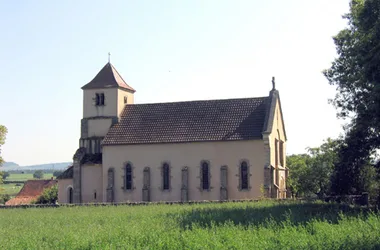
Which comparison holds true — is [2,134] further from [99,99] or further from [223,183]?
[223,183]

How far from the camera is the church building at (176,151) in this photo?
51656mm

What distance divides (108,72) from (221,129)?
14.2 m

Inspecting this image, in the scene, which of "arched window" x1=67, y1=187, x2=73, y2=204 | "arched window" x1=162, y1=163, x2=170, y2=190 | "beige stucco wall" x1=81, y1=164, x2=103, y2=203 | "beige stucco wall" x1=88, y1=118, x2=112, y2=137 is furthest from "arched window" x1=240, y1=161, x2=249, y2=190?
"arched window" x1=67, y1=187, x2=73, y2=204

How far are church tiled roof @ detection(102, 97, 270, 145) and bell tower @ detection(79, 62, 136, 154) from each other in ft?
4.02

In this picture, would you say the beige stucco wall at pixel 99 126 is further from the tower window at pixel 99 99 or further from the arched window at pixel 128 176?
the arched window at pixel 128 176

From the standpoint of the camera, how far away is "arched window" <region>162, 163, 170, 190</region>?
5350 centimetres

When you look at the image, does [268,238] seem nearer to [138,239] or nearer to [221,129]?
[138,239]

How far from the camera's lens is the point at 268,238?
20469 mm

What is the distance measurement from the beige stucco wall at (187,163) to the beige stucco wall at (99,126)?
113 inches

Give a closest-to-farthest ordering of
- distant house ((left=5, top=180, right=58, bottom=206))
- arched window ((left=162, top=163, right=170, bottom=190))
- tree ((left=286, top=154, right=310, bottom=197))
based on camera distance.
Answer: arched window ((left=162, top=163, right=170, bottom=190)) → tree ((left=286, top=154, right=310, bottom=197)) → distant house ((left=5, top=180, right=58, bottom=206))

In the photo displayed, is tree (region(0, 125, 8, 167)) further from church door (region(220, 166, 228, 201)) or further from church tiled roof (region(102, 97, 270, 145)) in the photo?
church door (region(220, 166, 228, 201))

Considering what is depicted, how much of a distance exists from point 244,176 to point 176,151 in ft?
21.7

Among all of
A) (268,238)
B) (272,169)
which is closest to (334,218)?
(268,238)

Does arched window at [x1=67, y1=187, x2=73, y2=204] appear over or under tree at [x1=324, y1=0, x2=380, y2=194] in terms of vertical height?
under
